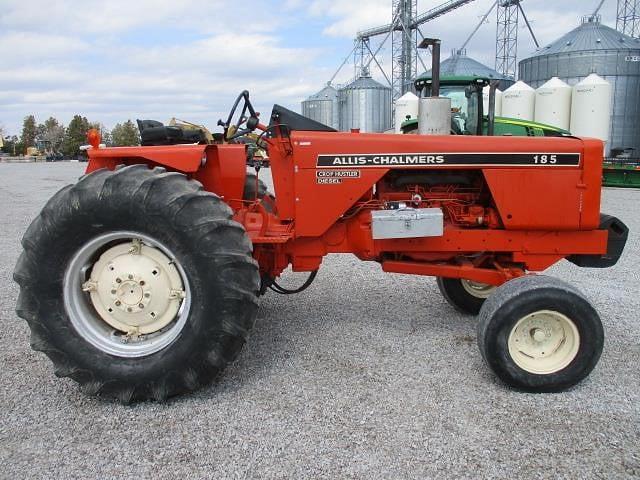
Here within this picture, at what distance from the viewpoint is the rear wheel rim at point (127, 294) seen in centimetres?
304

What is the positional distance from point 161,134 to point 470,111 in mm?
2554

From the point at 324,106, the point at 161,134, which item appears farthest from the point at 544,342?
the point at 324,106

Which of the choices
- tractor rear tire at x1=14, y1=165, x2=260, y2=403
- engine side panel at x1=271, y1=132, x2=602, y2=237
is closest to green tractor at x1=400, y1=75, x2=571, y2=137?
engine side panel at x1=271, y1=132, x2=602, y2=237

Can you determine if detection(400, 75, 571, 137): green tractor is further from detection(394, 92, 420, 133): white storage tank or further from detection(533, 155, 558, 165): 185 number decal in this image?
detection(394, 92, 420, 133): white storage tank

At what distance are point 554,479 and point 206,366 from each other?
5.73 feet

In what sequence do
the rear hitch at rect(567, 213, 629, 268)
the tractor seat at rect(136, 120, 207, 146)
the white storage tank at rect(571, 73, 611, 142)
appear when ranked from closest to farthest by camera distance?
the rear hitch at rect(567, 213, 629, 268) → the tractor seat at rect(136, 120, 207, 146) → the white storage tank at rect(571, 73, 611, 142)

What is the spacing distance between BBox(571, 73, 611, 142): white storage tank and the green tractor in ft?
21.2

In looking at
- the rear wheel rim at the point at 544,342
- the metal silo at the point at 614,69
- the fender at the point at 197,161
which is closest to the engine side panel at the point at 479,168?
the fender at the point at 197,161

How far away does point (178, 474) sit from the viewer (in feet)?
7.78

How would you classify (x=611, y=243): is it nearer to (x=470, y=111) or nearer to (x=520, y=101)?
(x=470, y=111)

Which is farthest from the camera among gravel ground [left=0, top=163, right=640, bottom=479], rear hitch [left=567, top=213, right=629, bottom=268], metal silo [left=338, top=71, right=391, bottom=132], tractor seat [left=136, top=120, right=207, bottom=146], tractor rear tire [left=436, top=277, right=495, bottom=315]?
metal silo [left=338, top=71, right=391, bottom=132]

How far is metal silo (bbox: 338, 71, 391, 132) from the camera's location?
27.7 m

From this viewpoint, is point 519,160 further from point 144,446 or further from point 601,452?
Result: point 144,446

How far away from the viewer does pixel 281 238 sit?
11.5ft
